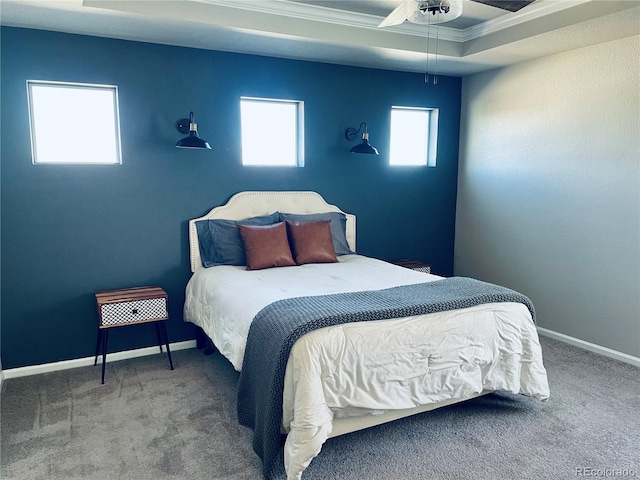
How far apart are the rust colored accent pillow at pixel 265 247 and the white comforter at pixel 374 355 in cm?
35

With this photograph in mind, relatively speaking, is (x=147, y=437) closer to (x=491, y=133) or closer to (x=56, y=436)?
(x=56, y=436)

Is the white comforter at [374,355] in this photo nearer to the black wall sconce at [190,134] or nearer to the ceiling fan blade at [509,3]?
the black wall sconce at [190,134]

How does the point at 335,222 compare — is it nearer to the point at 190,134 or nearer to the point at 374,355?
the point at 190,134

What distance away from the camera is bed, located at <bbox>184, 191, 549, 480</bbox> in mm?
2104

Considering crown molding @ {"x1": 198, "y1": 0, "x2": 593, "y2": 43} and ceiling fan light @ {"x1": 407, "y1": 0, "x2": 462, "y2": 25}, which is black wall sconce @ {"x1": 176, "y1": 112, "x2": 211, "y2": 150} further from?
ceiling fan light @ {"x1": 407, "y1": 0, "x2": 462, "y2": 25}

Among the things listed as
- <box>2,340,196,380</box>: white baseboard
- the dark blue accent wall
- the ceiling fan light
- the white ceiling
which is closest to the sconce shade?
the dark blue accent wall

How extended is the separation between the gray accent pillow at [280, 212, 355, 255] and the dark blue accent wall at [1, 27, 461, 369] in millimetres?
248

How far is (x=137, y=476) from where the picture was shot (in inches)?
85.7

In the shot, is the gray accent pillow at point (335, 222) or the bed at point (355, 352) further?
the gray accent pillow at point (335, 222)

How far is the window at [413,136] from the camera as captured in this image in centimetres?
478

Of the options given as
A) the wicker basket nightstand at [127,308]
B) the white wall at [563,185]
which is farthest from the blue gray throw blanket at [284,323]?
the white wall at [563,185]

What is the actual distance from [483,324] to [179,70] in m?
2.94

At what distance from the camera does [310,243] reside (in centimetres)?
377

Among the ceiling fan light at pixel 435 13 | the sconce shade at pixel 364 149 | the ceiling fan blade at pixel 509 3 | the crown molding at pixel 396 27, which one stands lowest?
the sconce shade at pixel 364 149
